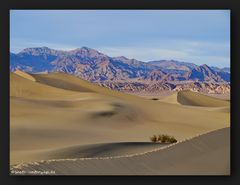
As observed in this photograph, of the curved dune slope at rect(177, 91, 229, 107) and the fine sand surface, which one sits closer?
the fine sand surface

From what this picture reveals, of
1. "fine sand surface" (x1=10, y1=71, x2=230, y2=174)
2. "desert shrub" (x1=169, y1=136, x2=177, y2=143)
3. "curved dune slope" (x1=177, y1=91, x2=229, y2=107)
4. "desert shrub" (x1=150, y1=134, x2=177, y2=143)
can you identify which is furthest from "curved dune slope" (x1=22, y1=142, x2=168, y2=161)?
"curved dune slope" (x1=177, y1=91, x2=229, y2=107)

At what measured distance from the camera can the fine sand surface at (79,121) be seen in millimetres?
10984

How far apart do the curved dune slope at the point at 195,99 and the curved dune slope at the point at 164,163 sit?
70 centimetres

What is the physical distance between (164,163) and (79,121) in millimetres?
1901

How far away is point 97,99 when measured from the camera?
12430 mm

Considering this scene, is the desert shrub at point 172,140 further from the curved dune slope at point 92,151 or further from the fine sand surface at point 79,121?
the curved dune slope at point 92,151

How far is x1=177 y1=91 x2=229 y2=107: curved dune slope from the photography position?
11.4 meters

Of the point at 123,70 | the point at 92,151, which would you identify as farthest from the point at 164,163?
the point at 123,70

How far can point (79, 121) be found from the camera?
39.0 feet

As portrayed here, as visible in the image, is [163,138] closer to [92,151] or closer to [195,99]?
[195,99]

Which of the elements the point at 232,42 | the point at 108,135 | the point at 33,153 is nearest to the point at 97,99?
the point at 108,135

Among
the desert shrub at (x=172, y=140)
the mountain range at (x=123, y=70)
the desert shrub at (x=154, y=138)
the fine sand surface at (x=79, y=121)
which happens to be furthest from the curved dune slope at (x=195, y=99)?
the desert shrub at (x=154, y=138)

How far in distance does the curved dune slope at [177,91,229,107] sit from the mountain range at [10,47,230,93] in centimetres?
13

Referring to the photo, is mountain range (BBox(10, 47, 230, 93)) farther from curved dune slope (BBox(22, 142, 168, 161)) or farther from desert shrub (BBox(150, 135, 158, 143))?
curved dune slope (BBox(22, 142, 168, 161))
